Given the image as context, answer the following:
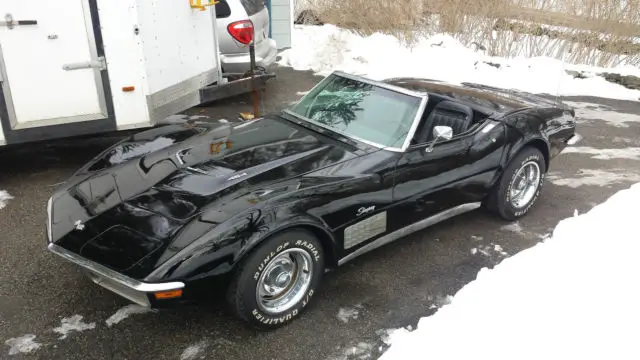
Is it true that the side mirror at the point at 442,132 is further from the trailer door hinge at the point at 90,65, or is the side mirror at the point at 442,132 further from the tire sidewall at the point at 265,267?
the trailer door hinge at the point at 90,65

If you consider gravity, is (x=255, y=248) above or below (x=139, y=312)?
above

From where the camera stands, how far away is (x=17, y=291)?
3.60 metres

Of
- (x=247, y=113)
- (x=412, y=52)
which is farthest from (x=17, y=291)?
(x=412, y=52)

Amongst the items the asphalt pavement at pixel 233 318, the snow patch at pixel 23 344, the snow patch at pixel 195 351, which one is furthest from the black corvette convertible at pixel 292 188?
the snow patch at pixel 23 344

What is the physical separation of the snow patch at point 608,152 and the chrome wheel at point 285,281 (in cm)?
467

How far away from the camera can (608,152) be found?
666 cm

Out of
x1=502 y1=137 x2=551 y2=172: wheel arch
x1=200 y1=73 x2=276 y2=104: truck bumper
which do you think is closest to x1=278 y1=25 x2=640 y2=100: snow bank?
x1=200 y1=73 x2=276 y2=104: truck bumper

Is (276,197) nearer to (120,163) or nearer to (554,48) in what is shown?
(120,163)

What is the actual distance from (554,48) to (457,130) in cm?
795

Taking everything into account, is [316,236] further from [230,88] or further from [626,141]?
[626,141]

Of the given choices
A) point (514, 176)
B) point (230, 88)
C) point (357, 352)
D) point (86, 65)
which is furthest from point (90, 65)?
point (514, 176)

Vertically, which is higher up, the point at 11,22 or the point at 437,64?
the point at 11,22

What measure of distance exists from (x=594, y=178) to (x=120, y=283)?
5129 millimetres

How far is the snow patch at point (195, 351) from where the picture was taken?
305 centimetres
